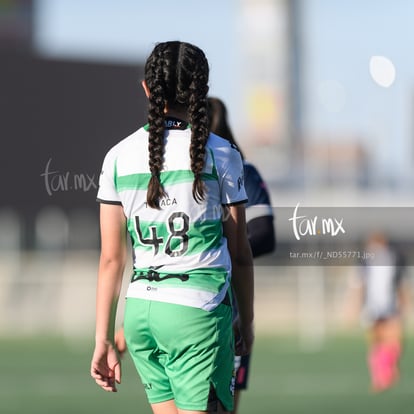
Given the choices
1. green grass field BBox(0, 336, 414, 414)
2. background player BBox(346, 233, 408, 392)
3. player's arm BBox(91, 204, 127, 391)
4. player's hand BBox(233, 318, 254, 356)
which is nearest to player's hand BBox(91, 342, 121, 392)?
player's arm BBox(91, 204, 127, 391)

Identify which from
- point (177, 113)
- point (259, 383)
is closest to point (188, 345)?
point (177, 113)

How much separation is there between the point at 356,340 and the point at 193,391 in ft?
76.0

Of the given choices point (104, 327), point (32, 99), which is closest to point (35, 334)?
point (32, 99)

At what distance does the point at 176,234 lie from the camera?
4.45m

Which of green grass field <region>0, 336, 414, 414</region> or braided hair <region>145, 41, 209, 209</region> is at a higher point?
braided hair <region>145, 41, 209, 209</region>

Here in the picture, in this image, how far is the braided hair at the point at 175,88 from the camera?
4.44m

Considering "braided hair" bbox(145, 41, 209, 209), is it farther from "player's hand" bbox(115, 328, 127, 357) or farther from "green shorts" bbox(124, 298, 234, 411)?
"player's hand" bbox(115, 328, 127, 357)

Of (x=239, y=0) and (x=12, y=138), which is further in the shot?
(x=239, y=0)

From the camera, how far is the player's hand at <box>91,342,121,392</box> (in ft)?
15.0

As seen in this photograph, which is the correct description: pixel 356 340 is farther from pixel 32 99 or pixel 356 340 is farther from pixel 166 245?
pixel 166 245

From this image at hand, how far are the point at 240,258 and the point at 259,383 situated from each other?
1276 cm

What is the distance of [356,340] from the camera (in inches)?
1075

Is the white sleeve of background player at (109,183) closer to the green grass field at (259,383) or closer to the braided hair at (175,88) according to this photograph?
the braided hair at (175,88)

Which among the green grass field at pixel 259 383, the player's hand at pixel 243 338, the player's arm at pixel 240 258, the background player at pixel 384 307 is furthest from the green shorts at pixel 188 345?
the background player at pixel 384 307
